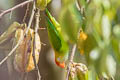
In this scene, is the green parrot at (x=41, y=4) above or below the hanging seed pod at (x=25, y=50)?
above

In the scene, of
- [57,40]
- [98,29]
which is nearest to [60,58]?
[57,40]

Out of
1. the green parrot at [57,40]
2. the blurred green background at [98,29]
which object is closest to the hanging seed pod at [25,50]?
the green parrot at [57,40]

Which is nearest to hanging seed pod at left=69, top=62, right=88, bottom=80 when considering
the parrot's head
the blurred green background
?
the parrot's head

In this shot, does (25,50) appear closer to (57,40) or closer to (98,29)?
(57,40)

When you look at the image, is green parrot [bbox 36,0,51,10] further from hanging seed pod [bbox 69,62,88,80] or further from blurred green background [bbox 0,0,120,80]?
blurred green background [bbox 0,0,120,80]

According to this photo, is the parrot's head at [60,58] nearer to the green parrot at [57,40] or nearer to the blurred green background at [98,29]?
the green parrot at [57,40]

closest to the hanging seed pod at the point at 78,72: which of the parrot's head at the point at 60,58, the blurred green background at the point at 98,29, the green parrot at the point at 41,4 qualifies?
the parrot's head at the point at 60,58

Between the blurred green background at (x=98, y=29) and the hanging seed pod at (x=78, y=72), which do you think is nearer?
the blurred green background at (x=98, y=29)

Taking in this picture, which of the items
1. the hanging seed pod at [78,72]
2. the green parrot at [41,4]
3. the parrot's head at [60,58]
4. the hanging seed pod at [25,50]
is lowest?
the hanging seed pod at [78,72]
